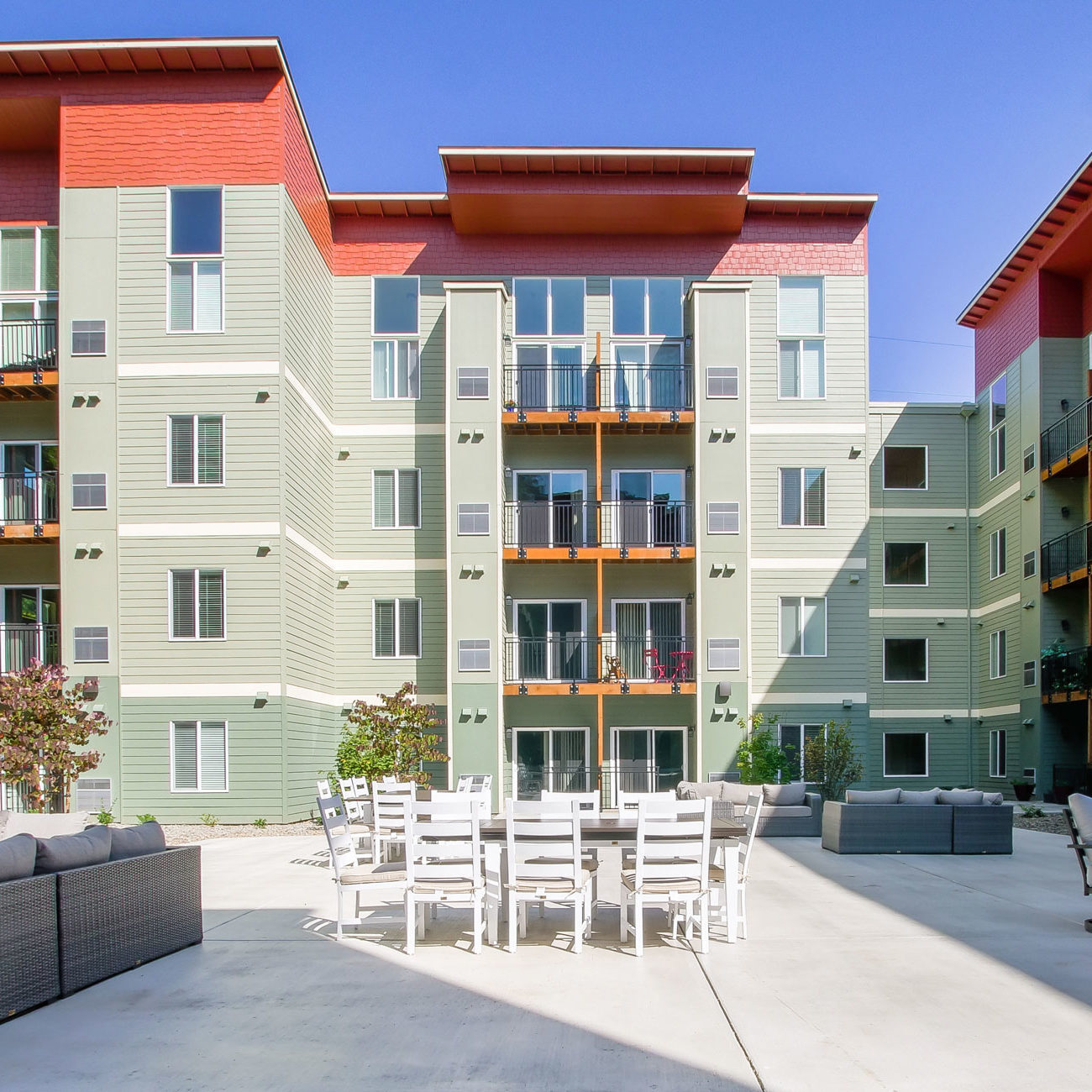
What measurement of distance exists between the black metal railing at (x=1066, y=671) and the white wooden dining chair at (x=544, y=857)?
55.2 ft

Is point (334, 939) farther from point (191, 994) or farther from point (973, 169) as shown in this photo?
point (973, 169)

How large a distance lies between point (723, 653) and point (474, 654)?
4.97 metres

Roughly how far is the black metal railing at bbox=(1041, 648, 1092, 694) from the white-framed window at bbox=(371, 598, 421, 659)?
12923 mm

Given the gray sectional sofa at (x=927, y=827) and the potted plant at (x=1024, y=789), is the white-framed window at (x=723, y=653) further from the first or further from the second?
the gray sectional sofa at (x=927, y=827)

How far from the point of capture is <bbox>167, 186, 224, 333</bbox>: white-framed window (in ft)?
68.1

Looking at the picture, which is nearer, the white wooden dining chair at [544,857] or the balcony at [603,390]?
the white wooden dining chair at [544,857]

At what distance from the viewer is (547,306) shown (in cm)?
2475

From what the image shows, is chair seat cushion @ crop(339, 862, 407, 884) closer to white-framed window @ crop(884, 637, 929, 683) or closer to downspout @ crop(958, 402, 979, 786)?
white-framed window @ crop(884, 637, 929, 683)

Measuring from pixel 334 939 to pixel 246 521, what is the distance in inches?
492

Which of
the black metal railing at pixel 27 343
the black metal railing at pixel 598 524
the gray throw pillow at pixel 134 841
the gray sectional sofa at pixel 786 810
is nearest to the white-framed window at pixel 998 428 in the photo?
the black metal railing at pixel 598 524

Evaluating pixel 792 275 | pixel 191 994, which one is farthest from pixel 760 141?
pixel 191 994

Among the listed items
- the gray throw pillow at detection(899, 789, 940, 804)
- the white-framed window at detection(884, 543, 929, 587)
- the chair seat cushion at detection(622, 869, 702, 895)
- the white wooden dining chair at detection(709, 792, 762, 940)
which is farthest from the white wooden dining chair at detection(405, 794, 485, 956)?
the white-framed window at detection(884, 543, 929, 587)

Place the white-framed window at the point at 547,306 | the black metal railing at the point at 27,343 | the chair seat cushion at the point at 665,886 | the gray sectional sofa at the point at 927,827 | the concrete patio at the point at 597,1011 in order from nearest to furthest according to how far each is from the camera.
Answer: the concrete patio at the point at 597,1011 < the chair seat cushion at the point at 665,886 < the gray sectional sofa at the point at 927,827 < the black metal railing at the point at 27,343 < the white-framed window at the point at 547,306

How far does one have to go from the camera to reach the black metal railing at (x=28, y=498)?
20.9 m
